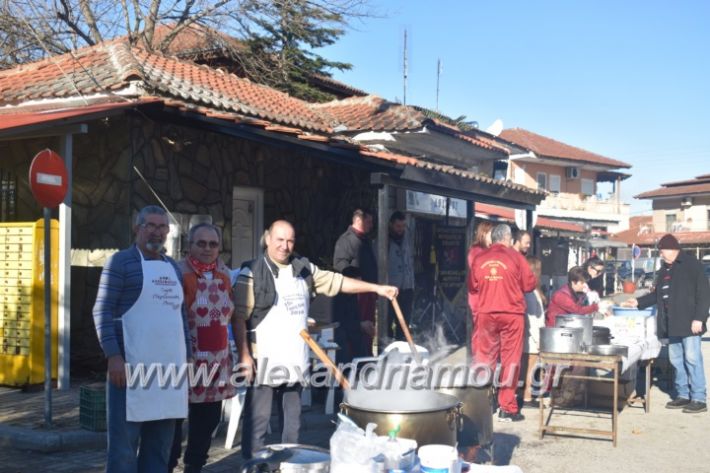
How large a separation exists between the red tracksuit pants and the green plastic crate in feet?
11.8

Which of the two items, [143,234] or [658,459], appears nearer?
[143,234]

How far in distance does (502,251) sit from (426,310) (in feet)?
21.9

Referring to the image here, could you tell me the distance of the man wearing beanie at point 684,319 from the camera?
8.10 meters

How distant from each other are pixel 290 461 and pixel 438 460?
60 cm

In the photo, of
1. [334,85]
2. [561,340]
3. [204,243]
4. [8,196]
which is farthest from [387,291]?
[334,85]

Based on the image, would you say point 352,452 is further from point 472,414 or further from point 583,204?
point 583,204

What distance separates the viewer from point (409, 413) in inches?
143

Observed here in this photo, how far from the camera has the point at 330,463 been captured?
294cm

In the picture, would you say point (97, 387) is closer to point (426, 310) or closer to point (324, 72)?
point (426, 310)

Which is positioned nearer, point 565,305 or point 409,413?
point 409,413

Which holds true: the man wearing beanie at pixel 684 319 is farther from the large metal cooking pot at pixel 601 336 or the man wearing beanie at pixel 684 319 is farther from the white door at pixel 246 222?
the white door at pixel 246 222

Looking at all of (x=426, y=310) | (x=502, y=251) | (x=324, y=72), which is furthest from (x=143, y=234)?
(x=324, y=72)

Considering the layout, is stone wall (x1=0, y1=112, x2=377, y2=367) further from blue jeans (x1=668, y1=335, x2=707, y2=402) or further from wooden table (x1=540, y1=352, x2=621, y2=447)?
blue jeans (x1=668, y1=335, x2=707, y2=402)

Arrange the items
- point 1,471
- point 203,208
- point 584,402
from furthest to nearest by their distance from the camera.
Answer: point 203,208, point 584,402, point 1,471
